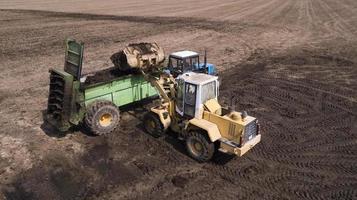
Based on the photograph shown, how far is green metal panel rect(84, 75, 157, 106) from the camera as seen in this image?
1164 cm

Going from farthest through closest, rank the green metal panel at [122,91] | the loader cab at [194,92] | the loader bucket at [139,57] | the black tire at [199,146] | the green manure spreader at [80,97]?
the loader bucket at [139,57], the green metal panel at [122,91], the green manure spreader at [80,97], the loader cab at [194,92], the black tire at [199,146]

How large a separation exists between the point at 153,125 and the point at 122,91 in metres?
1.88

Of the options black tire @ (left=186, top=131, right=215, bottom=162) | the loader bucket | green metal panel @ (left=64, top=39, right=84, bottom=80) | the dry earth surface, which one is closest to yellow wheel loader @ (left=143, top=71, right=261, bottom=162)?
black tire @ (left=186, top=131, right=215, bottom=162)

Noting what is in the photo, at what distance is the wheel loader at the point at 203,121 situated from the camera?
9.55 metres

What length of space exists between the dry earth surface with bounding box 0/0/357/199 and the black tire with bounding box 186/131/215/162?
25 centimetres

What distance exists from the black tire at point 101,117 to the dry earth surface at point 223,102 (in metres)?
0.34

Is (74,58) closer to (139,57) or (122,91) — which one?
(122,91)

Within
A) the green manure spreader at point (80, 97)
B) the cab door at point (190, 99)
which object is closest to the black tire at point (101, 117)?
the green manure spreader at point (80, 97)

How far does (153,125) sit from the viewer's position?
11406mm

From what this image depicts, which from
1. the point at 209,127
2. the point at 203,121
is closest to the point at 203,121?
the point at 203,121

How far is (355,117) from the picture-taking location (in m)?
13.1

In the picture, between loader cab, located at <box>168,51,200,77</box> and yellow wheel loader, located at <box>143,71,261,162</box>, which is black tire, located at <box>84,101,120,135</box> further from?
loader cab, located at <box>168,51,200,77</box>

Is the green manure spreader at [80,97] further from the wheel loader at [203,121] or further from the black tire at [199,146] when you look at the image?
the black tire at [199,146]

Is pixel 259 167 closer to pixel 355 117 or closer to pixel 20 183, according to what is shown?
pixel 355 117
